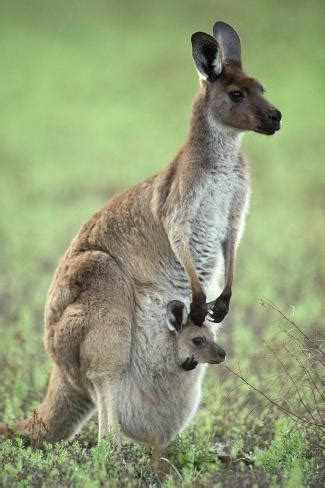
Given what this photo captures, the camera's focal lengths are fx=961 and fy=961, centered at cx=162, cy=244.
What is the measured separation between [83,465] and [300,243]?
749 cm

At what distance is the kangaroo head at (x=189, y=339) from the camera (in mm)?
5324

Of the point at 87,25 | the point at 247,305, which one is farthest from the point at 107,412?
the point at 87,25

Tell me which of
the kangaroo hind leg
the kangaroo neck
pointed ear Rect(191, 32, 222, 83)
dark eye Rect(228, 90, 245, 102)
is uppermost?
pointed ear Rect(191, 32, 222, 83)

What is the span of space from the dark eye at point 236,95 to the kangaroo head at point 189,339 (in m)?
1.19

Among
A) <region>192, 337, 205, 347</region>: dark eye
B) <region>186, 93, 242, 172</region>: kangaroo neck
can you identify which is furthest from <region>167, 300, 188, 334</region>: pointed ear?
<region>186, 93, 242, 172</region>: kangaroo neck

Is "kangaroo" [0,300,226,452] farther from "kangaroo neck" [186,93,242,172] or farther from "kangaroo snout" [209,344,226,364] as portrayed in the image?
"kangaroo neck" [186,93,242,172]

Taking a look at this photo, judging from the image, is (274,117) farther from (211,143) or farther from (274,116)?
(211,143)

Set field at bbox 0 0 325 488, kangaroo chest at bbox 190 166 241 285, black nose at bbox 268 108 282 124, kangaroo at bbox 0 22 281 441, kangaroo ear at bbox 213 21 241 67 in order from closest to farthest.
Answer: field at bbox 0 0 325 488, kangaroo at bbox 0 22 281 441, black nose at bbox 268 108 282 124, kangaroo chest at bbox 190 166 241 285, kangaroo ear at bbox 213 21 241 67

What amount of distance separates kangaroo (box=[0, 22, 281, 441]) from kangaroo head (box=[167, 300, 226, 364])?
0.08m

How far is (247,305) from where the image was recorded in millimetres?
9391

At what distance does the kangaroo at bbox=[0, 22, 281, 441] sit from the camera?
523cm

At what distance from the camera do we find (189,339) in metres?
5.37

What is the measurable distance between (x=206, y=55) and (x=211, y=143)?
50cm

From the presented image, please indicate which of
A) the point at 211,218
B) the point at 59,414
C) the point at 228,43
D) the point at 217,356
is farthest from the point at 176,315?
the point at 228,43
